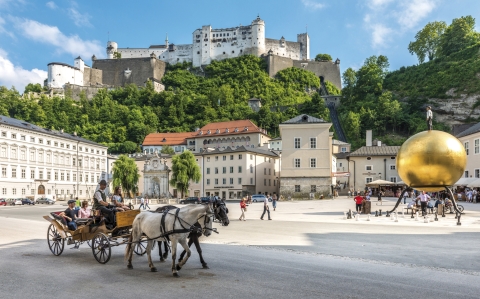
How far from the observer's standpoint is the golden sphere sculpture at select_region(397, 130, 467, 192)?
324 centimetres

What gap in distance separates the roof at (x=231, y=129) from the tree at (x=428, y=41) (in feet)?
183

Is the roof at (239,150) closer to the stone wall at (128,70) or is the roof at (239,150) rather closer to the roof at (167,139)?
the roof at (167,139)

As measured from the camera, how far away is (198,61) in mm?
136875

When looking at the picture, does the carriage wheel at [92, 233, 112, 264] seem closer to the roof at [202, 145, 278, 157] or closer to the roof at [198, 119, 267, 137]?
the roof at [202, 145, 278, 157]

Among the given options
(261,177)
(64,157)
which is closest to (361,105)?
(261,177)

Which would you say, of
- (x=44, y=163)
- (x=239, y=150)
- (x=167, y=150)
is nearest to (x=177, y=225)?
(x=239, y=150)

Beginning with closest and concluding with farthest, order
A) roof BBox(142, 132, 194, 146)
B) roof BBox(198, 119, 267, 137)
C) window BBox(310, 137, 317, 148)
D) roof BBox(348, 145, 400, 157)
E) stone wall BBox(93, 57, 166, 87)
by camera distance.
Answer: window BBox(310, 137, 317, 148), roof BBox(348, 145, 400, 157), roof BBox(198, 119, 267, 137), roof BBox(142, 132, 194, 146), stone wall BBox(93, 57, 166, 87)

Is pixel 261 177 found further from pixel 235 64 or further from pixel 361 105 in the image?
pixel 235 64

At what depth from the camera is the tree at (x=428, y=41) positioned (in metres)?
109

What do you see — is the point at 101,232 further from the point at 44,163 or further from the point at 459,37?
the point at 459,37

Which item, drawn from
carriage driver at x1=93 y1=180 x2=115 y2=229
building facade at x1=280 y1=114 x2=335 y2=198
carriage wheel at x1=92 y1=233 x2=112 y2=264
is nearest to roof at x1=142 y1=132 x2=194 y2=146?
building facade at x1=280 y1=114 x2=335 y2=198

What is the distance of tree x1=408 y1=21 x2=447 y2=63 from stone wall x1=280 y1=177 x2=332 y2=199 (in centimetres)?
7445

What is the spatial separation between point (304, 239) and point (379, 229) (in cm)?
567

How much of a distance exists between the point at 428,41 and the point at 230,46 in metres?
60.4
